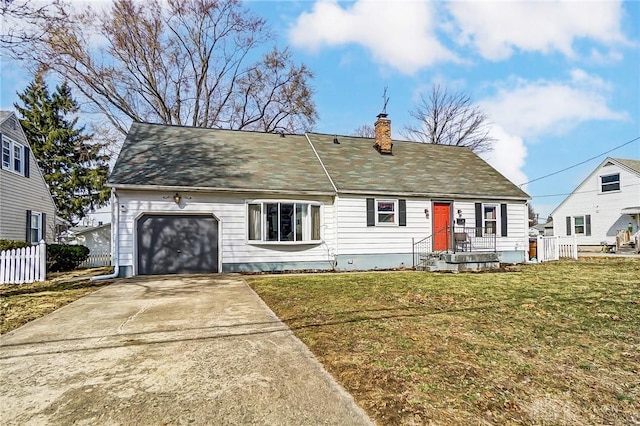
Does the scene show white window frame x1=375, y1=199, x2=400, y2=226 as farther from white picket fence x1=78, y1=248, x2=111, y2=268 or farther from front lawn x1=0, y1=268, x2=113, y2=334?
white picket fence x1=78, y1=248, x2=111, y2=268

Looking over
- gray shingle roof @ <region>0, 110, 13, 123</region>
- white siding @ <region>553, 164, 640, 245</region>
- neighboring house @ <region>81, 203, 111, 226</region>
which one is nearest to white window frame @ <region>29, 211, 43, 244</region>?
gray shingle roof @ <region>0, 110, 13, 123</region>

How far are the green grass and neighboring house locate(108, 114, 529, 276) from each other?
218 inches

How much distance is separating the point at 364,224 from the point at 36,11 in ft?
38.3

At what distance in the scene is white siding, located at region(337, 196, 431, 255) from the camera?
13.6m

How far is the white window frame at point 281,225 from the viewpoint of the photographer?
1277 cm

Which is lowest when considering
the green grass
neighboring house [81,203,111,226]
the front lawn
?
the front lawn

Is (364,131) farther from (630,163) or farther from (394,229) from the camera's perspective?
(394,229)

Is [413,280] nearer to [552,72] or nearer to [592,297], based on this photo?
[592,297]

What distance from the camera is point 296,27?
14805 mm

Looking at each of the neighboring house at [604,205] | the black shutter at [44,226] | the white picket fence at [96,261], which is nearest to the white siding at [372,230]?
the white picket fence at [96,261]

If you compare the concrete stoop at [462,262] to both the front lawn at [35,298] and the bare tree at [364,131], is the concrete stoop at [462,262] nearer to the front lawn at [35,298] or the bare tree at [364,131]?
the front lawn at [35,298]

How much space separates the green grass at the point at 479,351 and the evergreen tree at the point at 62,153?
29.1 m

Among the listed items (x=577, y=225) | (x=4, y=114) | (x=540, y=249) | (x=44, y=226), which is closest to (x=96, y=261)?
(x=44, y=226)

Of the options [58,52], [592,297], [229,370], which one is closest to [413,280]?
[592,297]
